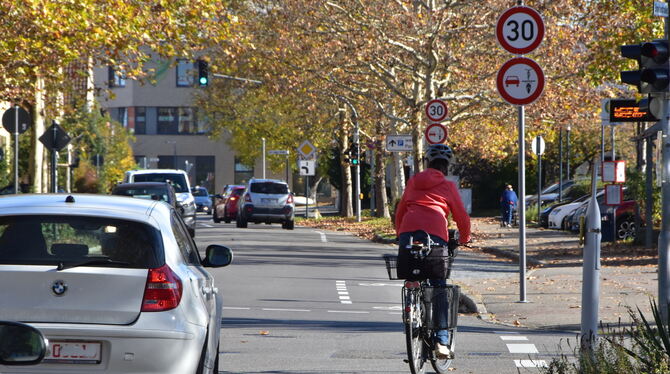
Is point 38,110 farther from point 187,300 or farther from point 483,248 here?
point 187,300

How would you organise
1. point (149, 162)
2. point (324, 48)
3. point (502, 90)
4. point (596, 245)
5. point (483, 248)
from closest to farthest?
1. point (596, 245)
2. point (502, 90)
3. point (483, 248)
4. point (324, 48)
5. point (149, 162)

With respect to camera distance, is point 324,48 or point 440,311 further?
point 324,48

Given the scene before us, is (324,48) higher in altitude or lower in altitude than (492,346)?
higher

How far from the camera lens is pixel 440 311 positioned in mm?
9523

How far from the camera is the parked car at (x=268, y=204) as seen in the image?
42094mm

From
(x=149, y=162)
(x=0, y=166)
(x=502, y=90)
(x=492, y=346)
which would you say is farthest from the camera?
(x=149, y=162)

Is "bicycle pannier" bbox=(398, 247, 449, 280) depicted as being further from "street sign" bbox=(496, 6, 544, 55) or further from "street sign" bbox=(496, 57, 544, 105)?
"street sign" bbox=(496, 6, 544, 55)

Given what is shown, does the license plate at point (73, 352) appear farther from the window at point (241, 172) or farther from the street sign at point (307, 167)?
the window at point (241, 172)

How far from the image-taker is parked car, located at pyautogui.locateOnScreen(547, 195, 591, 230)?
128 ft

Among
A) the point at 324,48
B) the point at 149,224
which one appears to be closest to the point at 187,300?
the point at 149,224

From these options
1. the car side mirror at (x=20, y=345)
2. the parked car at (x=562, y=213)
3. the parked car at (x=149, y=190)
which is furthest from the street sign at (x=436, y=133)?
the car side mirror at (x=20, y=345)

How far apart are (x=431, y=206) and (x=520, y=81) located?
5.36m

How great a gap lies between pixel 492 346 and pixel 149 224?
202 inches

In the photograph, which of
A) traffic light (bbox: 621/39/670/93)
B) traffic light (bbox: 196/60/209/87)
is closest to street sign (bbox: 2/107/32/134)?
traffic light (bbox: 621/39/670/93)
